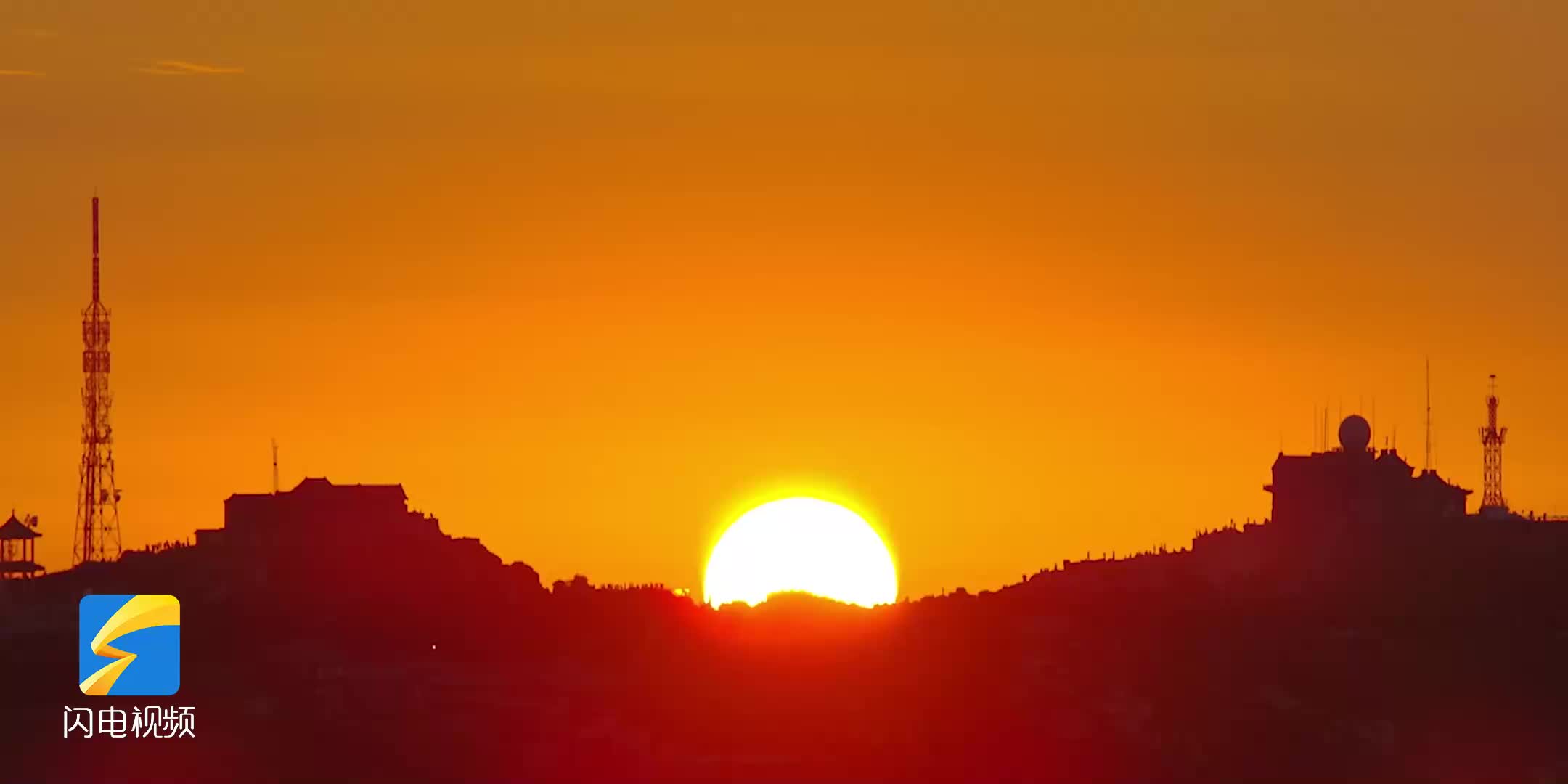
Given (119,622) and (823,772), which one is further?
(823,772)

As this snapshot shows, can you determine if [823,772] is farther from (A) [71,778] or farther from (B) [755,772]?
(A) [71,778]

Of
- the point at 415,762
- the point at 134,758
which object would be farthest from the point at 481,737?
the point at 134,758

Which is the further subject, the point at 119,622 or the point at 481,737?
the point at 481,737

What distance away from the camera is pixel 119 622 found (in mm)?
185625

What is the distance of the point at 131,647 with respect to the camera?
182 m

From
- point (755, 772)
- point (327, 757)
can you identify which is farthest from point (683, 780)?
point (327, 757)

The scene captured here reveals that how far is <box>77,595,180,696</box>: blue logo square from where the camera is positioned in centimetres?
18275

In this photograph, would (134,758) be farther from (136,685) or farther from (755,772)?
(755,772)

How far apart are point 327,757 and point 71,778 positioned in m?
12.8

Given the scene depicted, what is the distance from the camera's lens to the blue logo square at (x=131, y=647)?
18275 cm

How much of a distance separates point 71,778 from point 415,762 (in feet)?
56.7

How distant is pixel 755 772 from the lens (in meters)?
198

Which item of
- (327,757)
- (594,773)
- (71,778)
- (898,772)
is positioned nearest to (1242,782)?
(898,772)

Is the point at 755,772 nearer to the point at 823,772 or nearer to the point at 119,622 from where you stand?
the point at 823,772
